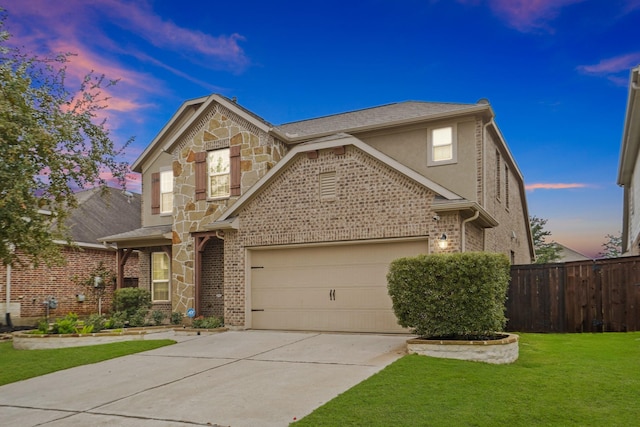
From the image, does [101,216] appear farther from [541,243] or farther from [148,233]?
[541,243]

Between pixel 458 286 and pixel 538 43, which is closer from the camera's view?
pixel 458 286

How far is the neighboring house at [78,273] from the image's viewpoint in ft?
63.8

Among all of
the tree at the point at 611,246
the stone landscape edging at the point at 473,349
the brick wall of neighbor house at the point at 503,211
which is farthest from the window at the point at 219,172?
the tree at the point at 611,246

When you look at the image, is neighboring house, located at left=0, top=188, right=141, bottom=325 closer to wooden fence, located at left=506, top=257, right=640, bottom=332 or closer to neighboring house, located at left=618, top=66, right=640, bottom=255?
wooden fence, located at left=506, top=257, right=640, bottom=332

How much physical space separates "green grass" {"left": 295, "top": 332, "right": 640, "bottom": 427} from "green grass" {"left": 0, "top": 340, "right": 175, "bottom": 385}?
21.5 ft

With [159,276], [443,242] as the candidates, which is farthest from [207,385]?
[159,276]

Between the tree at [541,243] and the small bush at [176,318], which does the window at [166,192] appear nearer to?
the small bush at [176,318]

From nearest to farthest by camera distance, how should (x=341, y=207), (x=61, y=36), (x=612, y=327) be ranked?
(x=612, y=327)
(x=341, y=207)
(x=61, y=36)

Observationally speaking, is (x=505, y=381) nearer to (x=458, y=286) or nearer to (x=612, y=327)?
(x=458, y=286)

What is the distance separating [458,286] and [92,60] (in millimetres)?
13743

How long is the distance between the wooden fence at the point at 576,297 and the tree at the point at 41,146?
10.3 meters

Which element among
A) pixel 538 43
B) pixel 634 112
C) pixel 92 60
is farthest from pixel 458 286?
pixel 92 60

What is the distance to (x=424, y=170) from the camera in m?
15.1

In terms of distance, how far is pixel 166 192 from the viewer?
65.0ft
